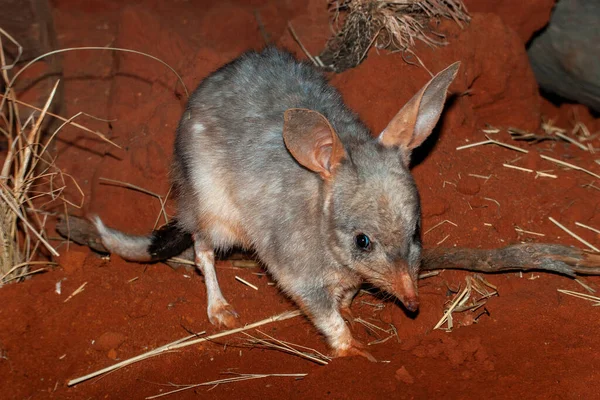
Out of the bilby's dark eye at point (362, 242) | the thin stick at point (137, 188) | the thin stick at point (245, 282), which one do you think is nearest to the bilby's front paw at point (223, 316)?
the thin stick at point (245, 282)

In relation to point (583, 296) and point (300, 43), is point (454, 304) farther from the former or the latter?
point (300, 43)

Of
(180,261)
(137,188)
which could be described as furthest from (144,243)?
(137,188)

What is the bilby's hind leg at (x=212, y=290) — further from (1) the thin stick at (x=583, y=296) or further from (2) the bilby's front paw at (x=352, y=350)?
(1) the thin stick at (x=583, y=296)

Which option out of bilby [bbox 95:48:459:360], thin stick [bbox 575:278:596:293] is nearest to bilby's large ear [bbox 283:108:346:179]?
bilby [bbox 95:48:459:360]

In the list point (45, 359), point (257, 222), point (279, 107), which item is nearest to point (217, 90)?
point (279, 107)

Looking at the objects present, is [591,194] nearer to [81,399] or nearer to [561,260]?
[561,260]

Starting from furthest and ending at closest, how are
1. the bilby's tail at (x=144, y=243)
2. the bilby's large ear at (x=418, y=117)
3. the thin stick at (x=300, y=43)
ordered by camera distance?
1. the thin stick at (x=300, y=43)
2. the bilby's tail at (x=144, y=243)
3. the bilby's large ear at (x=418, y=117)

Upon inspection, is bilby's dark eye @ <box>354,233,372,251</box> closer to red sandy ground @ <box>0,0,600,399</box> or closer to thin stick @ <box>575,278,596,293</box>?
red sandy ground @ <box>0,0,600,399</box>
